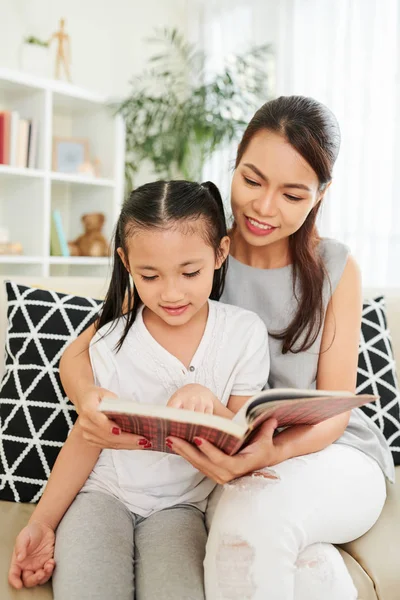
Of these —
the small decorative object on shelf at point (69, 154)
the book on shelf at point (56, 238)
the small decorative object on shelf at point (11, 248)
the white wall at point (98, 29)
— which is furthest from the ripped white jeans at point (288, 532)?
the white wall at point (98, 29)

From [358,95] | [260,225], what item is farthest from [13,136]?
[260,225]

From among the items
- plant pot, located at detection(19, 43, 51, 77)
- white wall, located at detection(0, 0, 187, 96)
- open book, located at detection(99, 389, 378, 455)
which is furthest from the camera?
white wall, located at detection(0, 0, 187, 96)

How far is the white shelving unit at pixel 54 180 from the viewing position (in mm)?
3570

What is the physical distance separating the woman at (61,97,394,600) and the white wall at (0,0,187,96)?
2821mm

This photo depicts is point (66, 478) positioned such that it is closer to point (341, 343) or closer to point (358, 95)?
point (341, 343)

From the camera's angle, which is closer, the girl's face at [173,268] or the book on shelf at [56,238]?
the girl's face at [173,268]

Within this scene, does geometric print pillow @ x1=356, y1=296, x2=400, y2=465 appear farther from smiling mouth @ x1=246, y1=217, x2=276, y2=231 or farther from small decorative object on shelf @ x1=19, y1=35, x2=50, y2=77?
small decorative object on shelf @ x1=19, y1=35, x2=50, y2=77

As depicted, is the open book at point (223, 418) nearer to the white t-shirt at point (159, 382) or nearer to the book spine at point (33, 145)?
the white t-shirt at point (159, 382)

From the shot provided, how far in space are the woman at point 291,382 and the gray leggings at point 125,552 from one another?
0.22 feet

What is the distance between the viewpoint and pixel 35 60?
3.68 metres

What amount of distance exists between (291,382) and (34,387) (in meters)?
0.60

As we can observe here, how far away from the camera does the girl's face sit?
123cm

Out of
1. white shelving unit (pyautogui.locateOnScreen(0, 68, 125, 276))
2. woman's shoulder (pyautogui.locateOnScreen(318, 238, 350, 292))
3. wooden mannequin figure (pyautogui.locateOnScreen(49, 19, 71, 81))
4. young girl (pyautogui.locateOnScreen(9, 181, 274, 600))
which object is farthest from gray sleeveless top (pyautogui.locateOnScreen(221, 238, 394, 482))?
wooden mannequin figure (pyautogui.locateOnScreen(49, 19, 71, 81))

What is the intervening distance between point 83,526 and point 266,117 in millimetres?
913
